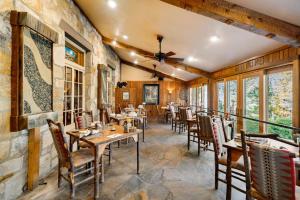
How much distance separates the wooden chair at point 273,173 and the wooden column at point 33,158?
Answer: 8.87ft

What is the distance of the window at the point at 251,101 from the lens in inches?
160

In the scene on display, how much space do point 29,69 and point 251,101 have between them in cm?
472

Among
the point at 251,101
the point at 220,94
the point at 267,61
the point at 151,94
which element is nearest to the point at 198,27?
the point at 267,61

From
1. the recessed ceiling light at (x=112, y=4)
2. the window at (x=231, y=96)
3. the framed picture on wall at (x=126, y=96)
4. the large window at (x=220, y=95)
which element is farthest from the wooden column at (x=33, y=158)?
the framed picture on wall at (x=126, y=96)

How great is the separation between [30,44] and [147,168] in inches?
105

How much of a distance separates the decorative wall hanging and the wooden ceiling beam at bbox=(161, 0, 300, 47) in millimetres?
2403

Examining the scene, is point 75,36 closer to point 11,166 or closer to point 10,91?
point 10,91

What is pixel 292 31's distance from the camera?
2477 millimetres

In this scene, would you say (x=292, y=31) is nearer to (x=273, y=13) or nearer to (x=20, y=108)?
(x=273, y=13)

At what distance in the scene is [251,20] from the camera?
2512mm

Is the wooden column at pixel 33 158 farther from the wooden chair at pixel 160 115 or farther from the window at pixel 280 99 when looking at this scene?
the wooden chair at pixel 160 115

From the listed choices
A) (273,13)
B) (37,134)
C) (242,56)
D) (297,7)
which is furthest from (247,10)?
(37,134)

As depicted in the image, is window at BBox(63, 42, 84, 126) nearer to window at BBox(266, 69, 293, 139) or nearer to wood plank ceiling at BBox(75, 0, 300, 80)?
wood plank ceiling at BBox(75, 0, 300, 80)

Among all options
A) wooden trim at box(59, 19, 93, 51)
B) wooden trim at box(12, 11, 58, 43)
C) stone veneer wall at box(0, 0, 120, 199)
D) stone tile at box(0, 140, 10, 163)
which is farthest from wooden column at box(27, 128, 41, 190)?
wooden trim at box(59, 19, 93, 51)
